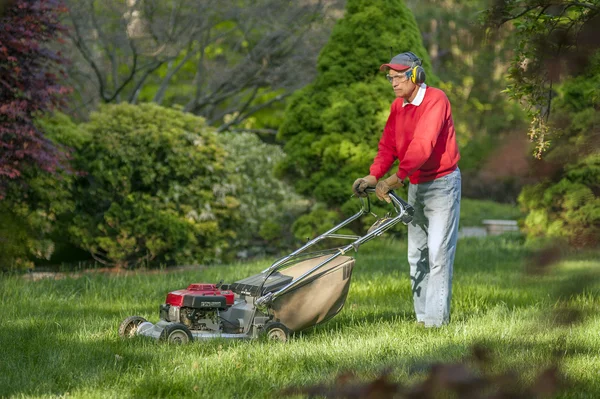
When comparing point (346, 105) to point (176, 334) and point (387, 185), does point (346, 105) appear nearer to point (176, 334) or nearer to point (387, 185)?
point (387, 185)

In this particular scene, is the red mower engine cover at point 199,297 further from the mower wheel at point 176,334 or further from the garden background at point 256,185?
the garden background at point 256,185

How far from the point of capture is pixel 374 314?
236 inches

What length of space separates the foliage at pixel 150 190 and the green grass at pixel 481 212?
7.97m

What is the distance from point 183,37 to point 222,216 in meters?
5.62

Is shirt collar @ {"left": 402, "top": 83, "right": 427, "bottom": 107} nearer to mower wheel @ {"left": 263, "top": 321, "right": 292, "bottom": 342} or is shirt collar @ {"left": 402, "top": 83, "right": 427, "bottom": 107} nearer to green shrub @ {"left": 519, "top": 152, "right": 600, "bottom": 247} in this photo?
mower wheel @ {"left": 263, "top": 321, "right": 292, "bottom": 342}

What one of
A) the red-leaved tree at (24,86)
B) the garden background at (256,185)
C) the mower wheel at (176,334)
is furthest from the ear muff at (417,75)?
the red-leaved tree at (24,86)

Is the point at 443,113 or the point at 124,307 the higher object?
the point at 443,113

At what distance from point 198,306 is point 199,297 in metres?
0.06

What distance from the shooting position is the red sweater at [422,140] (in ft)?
16.8

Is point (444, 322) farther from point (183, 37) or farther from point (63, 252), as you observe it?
point (183, 37)

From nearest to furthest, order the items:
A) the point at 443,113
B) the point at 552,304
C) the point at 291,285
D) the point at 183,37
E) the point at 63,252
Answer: the point at 552,304 < the point at 291,285 < the point at 443,113 < the point at 63,252 < the point at 183,37

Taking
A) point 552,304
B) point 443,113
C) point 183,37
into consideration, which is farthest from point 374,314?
point 183,37

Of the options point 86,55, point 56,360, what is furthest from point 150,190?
point 56,360

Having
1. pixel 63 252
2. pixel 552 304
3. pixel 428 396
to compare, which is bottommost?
pixel 63 252
